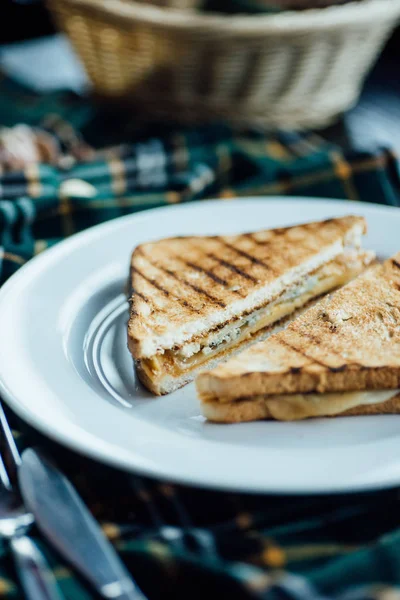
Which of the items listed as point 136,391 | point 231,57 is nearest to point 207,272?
point 136,391

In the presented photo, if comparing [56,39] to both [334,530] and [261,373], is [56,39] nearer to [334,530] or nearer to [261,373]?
[261,373]

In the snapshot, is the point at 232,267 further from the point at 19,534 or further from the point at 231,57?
the point at 231,57

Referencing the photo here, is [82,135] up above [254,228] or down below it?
below

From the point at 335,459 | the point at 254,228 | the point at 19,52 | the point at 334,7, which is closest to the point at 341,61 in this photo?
the point at 334,7

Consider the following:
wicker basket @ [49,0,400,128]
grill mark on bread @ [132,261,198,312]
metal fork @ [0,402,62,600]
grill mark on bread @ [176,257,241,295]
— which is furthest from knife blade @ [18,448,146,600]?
wicker basket @ [49,0,400,128]

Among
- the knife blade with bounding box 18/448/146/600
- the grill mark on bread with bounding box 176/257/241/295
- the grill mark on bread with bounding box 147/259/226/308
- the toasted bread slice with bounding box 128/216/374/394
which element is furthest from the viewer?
the grill mark on bread with bounding box 176/257/241/295

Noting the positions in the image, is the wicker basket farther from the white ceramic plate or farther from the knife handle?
the knife handle

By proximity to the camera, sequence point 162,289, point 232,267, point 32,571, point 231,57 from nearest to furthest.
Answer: point 32,571 → point 162,289 → point 232,267 → point 231,57
